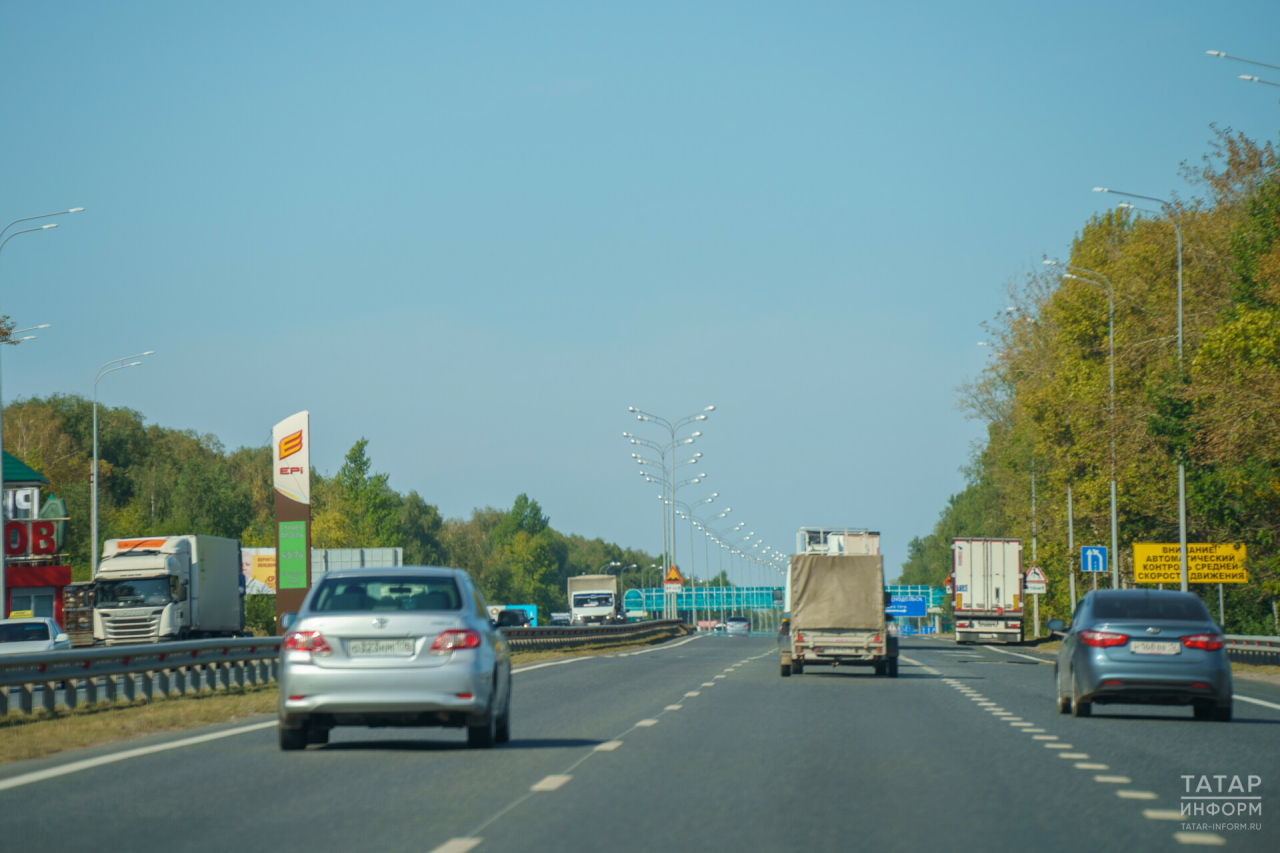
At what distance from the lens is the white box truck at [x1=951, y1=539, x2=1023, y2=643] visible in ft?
179

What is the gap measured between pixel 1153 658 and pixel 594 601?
227 feet

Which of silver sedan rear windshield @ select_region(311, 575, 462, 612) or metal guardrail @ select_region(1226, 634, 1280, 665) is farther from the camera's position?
metal guardrail @ select_region(1226, 634, 1280, 665)

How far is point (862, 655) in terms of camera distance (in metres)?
31.0

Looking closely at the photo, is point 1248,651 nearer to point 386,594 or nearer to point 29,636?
point 29,636

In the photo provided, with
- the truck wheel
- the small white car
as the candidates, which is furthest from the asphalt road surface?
the small white car

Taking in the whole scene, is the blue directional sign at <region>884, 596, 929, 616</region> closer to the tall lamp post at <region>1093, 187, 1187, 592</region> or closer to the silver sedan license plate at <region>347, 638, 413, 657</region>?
the tall lamp post at <region>1093, 187, 1187, 592</region>

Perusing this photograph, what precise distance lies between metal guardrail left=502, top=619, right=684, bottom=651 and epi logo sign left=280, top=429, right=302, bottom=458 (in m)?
7.21

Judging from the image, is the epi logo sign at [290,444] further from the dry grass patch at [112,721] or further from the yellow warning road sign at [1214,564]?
the yellow warning road sign at [1214,564]

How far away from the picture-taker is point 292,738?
14016 millimetres

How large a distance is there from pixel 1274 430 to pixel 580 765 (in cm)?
2739

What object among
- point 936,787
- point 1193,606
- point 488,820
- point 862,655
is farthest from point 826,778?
point 862,655

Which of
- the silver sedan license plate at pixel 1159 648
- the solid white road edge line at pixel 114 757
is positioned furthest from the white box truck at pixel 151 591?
the silver sedan license plate at pixel 1159 648

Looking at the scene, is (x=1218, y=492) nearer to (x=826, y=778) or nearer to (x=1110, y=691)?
(x=1110, y=691)

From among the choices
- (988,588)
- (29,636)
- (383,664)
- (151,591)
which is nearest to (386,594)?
(383,664)
